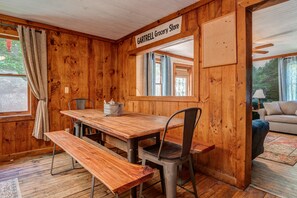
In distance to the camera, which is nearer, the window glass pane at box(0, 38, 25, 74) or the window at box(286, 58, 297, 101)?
the window glass pane at box(0, 38, 25, 74)

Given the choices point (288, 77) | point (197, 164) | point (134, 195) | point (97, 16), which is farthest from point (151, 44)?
point (288, 77)

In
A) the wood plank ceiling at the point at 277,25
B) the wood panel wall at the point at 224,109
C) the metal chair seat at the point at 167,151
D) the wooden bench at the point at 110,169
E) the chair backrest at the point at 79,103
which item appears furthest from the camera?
the chair backrest at the point at 79,103

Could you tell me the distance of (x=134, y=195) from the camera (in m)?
1.61

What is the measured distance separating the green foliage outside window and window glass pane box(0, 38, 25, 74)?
7.45 m

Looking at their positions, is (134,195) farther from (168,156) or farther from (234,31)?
(234,31)

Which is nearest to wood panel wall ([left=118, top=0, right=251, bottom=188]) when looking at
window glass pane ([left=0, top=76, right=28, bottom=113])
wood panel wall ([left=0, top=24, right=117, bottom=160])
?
wood panel wall ([left=0, top=24, right=117, bottom=160])

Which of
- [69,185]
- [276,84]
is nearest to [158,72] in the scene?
[69,185]

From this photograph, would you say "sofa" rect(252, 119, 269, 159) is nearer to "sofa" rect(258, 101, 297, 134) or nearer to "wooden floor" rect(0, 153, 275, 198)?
"wooden floor" rect(0, 153, 275, 198)

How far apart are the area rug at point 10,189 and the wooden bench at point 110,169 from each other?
732 mm

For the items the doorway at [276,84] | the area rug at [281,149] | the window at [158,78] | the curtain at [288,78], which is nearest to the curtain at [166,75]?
the window at [158,78]

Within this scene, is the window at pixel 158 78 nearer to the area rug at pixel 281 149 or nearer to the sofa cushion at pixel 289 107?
the area rug at pixel 281 149

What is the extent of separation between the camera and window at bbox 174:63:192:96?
6059 millimetres

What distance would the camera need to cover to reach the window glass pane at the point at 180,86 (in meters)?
6.16

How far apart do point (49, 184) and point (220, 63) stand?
2656 millimetres
